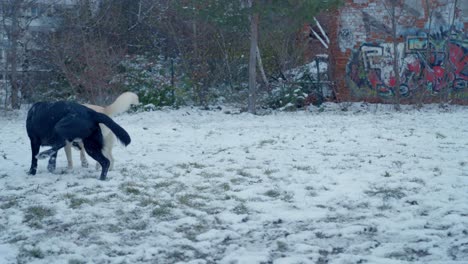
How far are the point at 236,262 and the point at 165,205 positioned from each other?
71.1 inches

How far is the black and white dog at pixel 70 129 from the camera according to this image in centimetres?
721

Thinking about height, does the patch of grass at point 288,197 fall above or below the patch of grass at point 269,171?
below

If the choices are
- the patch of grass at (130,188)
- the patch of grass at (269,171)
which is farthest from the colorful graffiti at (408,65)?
the patch of grass at (130,188)

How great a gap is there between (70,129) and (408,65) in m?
13.0

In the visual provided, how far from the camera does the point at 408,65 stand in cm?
1750

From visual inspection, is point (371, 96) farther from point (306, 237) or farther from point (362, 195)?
point (306, 237)

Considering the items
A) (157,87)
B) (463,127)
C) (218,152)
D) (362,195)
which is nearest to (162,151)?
(218,152)

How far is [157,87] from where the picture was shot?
1742 cm

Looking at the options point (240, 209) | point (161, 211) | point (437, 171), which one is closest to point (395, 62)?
point (437, 171)

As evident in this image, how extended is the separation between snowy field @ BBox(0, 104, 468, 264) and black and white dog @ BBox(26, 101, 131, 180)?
1.22 feet

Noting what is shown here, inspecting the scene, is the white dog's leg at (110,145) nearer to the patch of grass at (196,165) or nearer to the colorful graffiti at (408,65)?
the patch of grass at (196,165)

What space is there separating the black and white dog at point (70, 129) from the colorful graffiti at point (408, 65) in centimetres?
1169

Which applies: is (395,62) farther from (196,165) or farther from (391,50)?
(196,165)

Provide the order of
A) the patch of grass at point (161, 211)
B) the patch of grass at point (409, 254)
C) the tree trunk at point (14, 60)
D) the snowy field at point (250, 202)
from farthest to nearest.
A: the tree trunk at point (14, 60)
the patch of grass at point (161, 211)
the snowy field at point (250, 202)
the patch of grass at point (409, 254)
